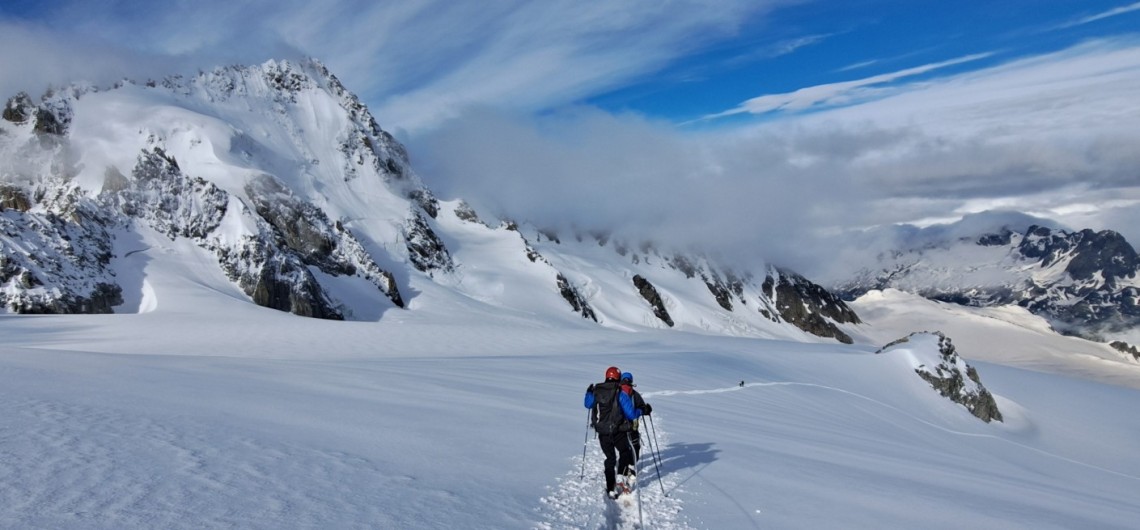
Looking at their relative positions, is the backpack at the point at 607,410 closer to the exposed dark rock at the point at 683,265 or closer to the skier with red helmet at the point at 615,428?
the skier with red helmet at the point at 615,428

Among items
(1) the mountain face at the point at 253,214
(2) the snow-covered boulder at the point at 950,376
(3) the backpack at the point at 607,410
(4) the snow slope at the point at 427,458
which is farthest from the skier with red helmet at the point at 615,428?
(2) the snow-covered boulder at the point at 950,376

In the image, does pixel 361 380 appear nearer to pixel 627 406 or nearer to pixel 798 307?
pixel 627 406

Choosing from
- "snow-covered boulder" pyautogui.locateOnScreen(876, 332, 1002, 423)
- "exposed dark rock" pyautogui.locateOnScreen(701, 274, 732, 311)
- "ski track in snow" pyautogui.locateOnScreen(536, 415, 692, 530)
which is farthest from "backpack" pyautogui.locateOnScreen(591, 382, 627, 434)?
"exposed dark rock" pyautogui.locateOnScreen(701, 274, 732, 311)

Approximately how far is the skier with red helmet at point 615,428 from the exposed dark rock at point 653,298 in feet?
368

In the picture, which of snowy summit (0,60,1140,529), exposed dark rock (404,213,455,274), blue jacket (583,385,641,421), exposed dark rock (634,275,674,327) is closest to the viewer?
snowy summit (0,60,1140,529)

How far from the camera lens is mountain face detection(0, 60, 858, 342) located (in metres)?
49.9

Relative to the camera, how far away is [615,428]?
9.72 m

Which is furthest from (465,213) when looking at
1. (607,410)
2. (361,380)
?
(607,410)

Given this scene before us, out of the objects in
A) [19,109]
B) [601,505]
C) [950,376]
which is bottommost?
[601,505]

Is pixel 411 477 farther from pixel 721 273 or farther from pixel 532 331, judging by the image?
pixel 721 273

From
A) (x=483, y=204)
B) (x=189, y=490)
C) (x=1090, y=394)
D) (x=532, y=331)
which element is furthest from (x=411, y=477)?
(x=483, y=204)

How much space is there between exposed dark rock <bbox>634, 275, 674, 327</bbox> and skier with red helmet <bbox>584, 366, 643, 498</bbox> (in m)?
112

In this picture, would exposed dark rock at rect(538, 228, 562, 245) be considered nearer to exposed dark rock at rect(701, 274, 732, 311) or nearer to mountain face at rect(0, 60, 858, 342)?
mountain face at rect(0, 60, 858, 342)

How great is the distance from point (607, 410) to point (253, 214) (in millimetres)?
60158
